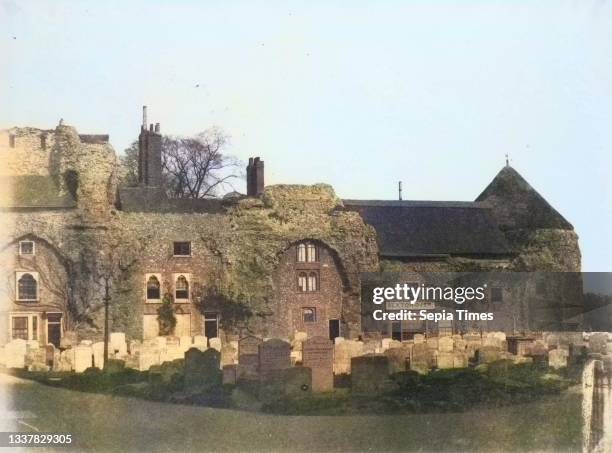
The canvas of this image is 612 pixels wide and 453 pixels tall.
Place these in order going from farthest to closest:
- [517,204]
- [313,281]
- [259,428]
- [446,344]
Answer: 1. [517,204]
2. [313,281]
3. [446,344]
4. [259,428]

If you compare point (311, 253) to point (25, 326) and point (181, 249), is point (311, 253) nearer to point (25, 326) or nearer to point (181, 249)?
point (181, 249)

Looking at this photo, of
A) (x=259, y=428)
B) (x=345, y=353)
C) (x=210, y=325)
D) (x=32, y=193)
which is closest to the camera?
(x=259, y=428)

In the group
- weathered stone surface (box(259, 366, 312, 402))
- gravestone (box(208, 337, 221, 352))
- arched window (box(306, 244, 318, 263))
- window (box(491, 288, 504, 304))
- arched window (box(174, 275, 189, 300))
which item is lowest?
weathered stone surface (box(259, 366, 312, 402))

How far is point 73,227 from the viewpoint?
61.0ft

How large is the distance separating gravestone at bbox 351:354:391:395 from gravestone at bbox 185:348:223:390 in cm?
260

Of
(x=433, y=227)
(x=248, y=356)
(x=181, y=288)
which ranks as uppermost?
(x=433, y=227)

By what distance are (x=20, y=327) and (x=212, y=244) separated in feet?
13.4

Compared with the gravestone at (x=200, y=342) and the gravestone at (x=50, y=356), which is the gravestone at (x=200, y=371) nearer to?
the gravestone at (x=200, y=342)

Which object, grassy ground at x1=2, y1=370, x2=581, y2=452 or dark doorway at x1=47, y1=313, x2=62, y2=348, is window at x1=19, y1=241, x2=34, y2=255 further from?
grassy ground at x1=2, y1=370, x2=581, y2=452

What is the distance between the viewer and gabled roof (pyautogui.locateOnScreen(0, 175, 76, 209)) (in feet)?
59.1

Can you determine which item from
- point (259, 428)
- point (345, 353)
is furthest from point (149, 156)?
point (259, 428)

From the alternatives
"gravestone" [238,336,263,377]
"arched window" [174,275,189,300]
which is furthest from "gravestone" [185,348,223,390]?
"arched window" [174,275,189,300]

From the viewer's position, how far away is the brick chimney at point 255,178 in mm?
18938

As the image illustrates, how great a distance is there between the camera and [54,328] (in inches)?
719
